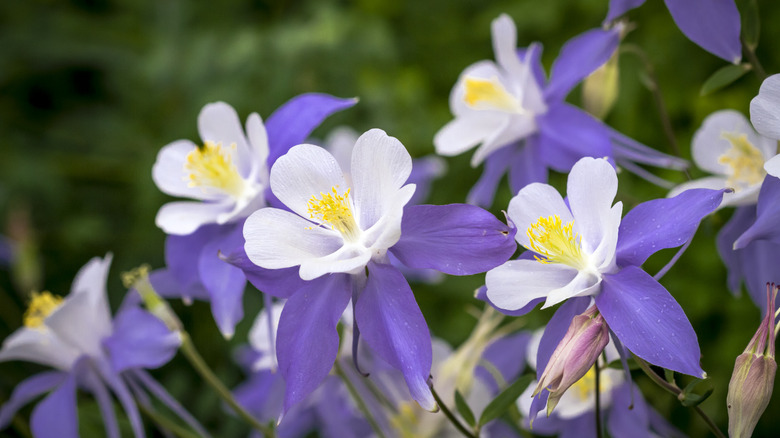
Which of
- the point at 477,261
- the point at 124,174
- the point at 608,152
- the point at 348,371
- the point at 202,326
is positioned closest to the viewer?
the point at 477,261

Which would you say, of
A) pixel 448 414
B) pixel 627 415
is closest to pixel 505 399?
pixel 448 414

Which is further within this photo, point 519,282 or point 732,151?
point 732,151

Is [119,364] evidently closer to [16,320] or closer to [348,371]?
[348,371]

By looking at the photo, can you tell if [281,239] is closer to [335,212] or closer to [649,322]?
[335,212]

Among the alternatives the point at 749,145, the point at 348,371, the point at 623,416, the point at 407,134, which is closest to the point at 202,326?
the point at 407,134

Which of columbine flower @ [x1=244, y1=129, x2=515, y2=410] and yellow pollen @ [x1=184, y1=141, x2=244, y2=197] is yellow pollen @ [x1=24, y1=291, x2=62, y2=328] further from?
columbine flower @ [x1=244, y1=129, x2=515, y2=410]
